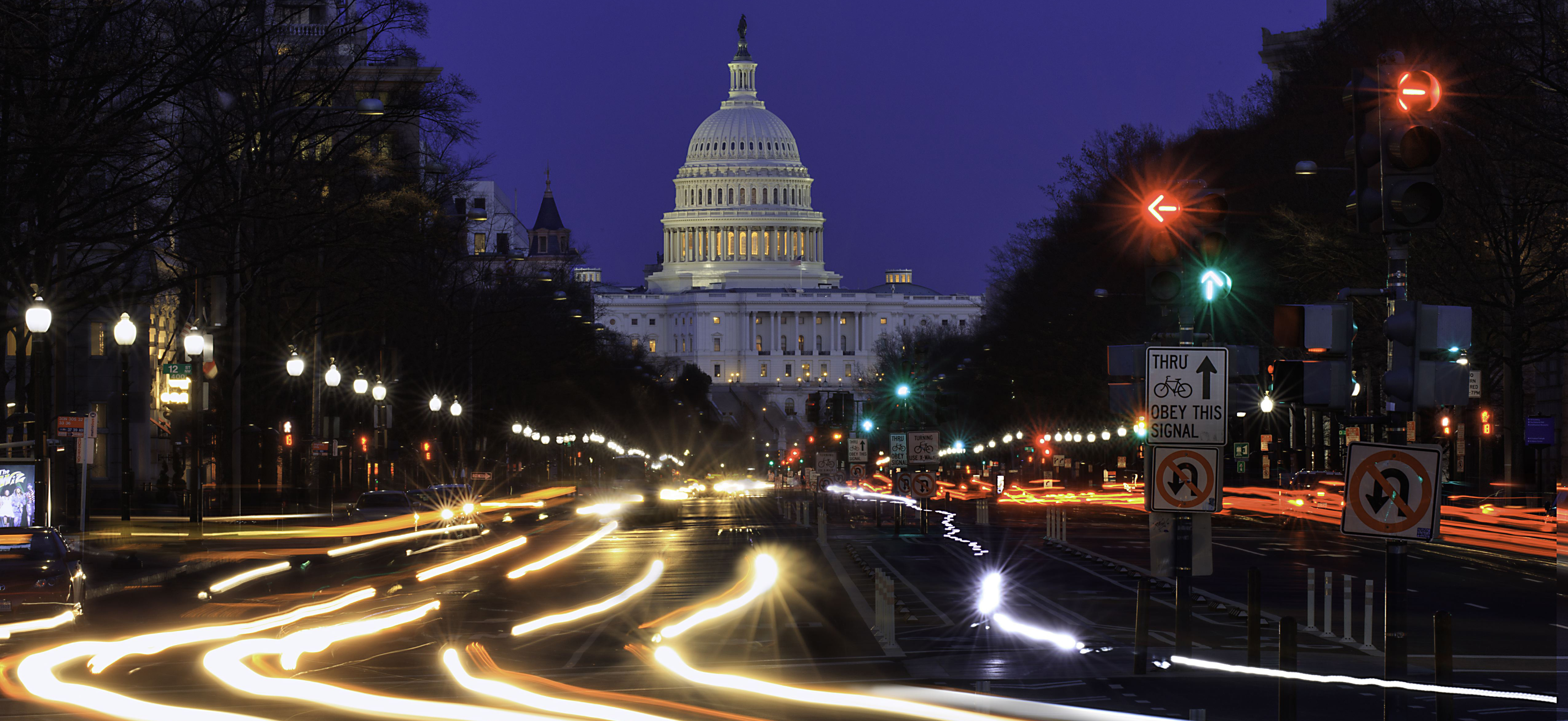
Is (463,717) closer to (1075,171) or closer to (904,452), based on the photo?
(904,452)

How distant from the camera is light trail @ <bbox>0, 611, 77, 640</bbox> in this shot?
19906 mm

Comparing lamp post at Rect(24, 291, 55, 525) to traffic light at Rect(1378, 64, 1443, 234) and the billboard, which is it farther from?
traffic light at Rect(1378, 64, 1443, 234)

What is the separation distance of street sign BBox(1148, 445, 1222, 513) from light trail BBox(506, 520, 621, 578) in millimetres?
16540

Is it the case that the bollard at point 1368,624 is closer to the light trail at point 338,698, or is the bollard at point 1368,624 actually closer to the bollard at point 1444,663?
the bollard at point 1444,663

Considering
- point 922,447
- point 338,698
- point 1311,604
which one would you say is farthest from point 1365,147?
point 922,447

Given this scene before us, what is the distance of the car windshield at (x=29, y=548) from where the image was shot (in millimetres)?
20469

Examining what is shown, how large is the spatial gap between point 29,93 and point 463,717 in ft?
53.4

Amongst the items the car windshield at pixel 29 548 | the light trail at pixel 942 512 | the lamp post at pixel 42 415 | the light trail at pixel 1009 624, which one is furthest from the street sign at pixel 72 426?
the light trail at pixel 942 512

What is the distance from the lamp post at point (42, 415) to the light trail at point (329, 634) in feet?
20.6

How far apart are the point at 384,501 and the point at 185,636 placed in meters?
23.7

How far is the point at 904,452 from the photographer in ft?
162

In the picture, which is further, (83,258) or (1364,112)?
(83,258)

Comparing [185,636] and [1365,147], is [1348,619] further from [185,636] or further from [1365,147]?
[185,636]

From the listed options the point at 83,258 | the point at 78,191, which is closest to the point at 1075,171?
the point at 83,258
